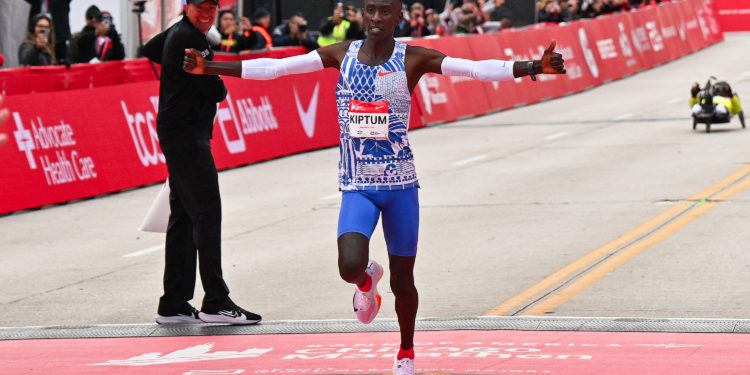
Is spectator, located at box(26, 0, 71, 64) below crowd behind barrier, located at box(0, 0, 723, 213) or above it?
above

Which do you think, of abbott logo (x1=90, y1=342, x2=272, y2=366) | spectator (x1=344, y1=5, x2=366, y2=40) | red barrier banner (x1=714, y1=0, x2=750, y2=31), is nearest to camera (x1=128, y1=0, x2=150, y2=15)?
spectator (x1=344, y1=5, x2=366, y2=40)

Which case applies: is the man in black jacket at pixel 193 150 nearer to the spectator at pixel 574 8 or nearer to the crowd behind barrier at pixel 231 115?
the crowd behind barrier at pixel 231 115

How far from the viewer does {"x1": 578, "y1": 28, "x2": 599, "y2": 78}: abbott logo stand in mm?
32312

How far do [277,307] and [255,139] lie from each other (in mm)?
10516

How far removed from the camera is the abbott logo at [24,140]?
50.2ft

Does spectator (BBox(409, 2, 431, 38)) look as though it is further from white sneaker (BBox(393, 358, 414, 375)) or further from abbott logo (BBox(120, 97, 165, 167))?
white sneaker (BBox(393, 358, 414, 375))

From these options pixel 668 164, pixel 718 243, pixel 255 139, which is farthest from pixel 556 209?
pixel 255 139

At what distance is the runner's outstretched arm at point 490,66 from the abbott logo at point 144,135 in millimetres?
10732

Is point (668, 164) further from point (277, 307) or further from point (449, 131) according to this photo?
point (277, 307)

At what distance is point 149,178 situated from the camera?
57.3ft

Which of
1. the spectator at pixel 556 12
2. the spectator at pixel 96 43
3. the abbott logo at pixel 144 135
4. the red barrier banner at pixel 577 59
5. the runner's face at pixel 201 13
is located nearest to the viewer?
the runner's face at pixel 201 13

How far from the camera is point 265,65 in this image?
704cm

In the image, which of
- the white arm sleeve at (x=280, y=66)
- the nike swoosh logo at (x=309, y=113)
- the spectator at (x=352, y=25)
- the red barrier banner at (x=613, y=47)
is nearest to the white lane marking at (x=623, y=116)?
the spectator at (x=352, y=25)

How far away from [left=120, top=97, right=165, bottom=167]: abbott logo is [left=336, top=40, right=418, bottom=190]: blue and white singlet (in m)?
10.6
